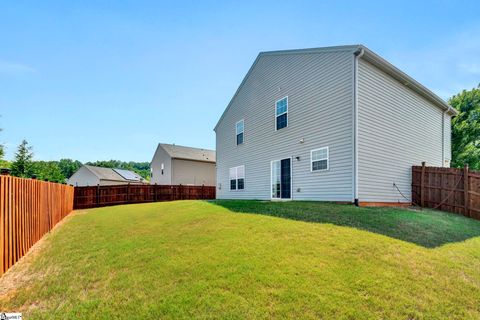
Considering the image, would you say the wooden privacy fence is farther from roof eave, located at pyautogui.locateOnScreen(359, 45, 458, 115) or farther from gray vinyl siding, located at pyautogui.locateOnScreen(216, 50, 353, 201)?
roof eave, located at pyautogui.locateOnScreen(359, 45, 458, 115)

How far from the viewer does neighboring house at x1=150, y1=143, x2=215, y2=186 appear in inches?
1064

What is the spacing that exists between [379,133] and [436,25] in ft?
17.8

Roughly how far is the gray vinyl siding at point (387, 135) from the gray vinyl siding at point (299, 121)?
60 centimetres

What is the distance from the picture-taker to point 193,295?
3324 millimetres

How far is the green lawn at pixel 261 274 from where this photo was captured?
10.2ft

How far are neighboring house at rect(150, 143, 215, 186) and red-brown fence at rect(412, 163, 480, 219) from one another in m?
20.9

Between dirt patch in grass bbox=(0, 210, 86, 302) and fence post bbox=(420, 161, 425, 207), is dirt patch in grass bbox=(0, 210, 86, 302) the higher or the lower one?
the lower one

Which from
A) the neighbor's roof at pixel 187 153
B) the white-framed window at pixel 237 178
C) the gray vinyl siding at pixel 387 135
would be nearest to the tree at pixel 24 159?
the neighbor's roof at pixel 187 153

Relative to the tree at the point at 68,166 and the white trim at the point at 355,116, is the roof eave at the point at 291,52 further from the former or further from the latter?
the tree at the point at 68,166

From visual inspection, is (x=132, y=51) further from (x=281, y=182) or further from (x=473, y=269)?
(x=473, y=269)

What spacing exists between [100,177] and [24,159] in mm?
8606

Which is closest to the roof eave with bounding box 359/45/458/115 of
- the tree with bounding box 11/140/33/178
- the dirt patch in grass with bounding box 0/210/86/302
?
the dirt patch in grass with bounding box 0/210/86/302

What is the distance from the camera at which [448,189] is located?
10.1m

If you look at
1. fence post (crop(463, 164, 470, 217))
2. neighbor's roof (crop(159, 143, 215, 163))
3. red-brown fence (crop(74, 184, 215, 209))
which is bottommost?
red-brown fence (crop(74, 184, 215, 209))
